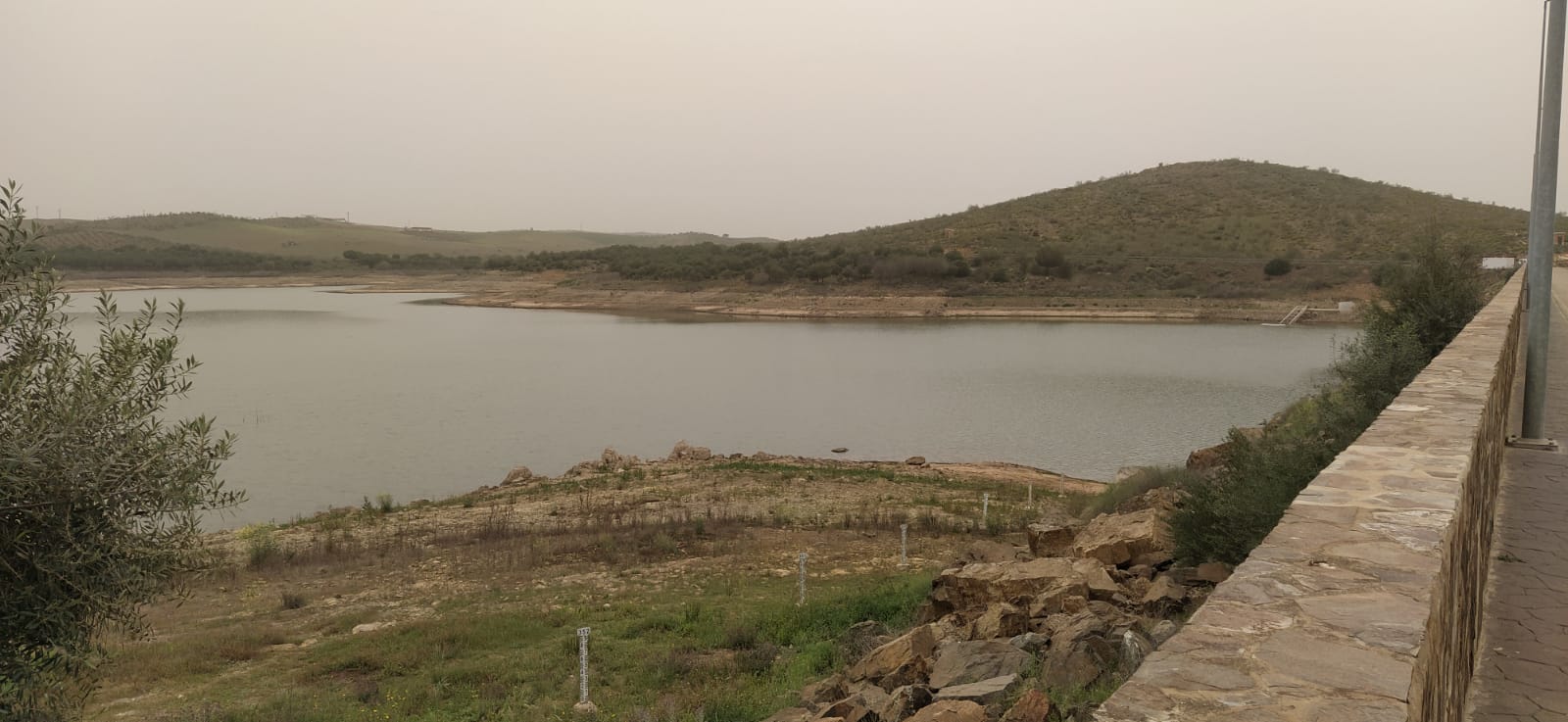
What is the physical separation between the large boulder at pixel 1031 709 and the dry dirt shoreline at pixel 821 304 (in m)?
52.4

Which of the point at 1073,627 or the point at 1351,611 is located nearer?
the point at 1351,611

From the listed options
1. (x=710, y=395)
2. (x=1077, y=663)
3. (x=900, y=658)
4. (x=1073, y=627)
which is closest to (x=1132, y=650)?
(x=1077, y=663)

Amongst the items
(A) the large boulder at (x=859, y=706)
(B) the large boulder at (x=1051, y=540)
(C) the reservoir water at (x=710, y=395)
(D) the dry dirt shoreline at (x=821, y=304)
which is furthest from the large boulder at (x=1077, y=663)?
(D) the dry dirt shoreline at (x=821, y=304)

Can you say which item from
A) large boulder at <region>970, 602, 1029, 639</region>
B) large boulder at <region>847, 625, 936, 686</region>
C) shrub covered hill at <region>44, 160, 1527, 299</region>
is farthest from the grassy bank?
shrub covered hill at <region>44, 160, 1527, 299</region>

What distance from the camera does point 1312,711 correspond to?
1.98m

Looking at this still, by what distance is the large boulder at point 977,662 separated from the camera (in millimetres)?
5238

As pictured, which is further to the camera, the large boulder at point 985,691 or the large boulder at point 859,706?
the large boulder at point 859,706

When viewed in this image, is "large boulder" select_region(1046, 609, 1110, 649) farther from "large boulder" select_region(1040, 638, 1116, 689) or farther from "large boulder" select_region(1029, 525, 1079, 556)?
"large boulder" select_region(1029, 525, 1079, 556)

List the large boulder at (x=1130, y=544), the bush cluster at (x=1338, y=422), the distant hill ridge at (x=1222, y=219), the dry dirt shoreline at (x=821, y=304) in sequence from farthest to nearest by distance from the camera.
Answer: the distant hill ridge at (x=1222, y=219)
the dry dirt shoreline at (x=821, y=304)
the large boulder at (x=1130, y=544)
the bush cluster at (x=1338, y=422)

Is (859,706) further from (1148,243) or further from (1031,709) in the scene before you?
(1148,243)

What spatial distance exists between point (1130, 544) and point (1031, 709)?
455 centimetres

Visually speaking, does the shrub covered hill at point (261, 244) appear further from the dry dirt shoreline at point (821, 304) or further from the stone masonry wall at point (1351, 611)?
the stone masonry wall at point (1351, 611)

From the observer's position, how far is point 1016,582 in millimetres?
7301

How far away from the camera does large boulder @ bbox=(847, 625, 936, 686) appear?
5.93m
